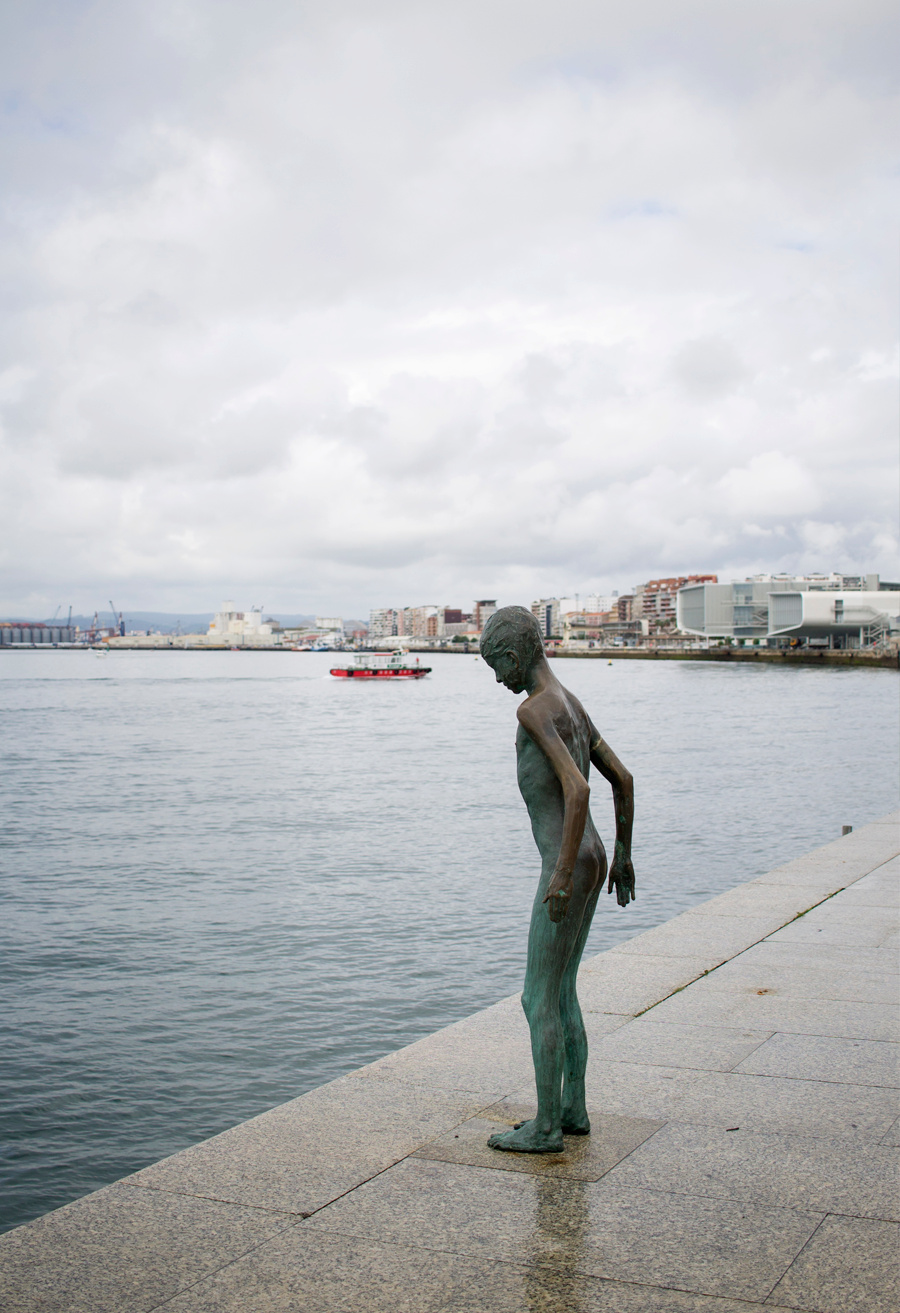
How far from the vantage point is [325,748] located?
1807 inches

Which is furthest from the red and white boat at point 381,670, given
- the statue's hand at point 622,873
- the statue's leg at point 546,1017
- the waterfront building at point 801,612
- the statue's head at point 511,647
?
the statue's leg at point 546,1017

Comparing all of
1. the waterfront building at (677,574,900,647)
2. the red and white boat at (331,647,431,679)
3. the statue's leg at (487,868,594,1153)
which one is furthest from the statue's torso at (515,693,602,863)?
the waterfront building at (677,574,900,647)

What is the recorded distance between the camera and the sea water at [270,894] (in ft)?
30.3

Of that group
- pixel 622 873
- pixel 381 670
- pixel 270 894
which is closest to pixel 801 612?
pixel 381 670

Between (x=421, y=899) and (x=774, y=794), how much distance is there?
15379mm

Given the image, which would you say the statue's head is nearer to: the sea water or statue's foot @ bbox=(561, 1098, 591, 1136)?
Result: statue's foot @ bbox=(561, 1098, 591, 1136)

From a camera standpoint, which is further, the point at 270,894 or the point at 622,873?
the point at 270,894

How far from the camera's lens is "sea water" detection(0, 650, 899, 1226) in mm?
9234

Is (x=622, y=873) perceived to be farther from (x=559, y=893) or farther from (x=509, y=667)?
(x=509, y=667)

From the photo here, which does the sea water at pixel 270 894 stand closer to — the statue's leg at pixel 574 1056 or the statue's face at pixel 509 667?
the statue's leg at pixel 574 1056

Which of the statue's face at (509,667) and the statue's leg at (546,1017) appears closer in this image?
the statue's leg at (546,1017)

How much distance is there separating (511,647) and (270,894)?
12.9 metres

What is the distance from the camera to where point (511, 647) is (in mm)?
5070

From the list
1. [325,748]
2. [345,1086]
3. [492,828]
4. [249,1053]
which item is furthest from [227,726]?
[345,1086]
